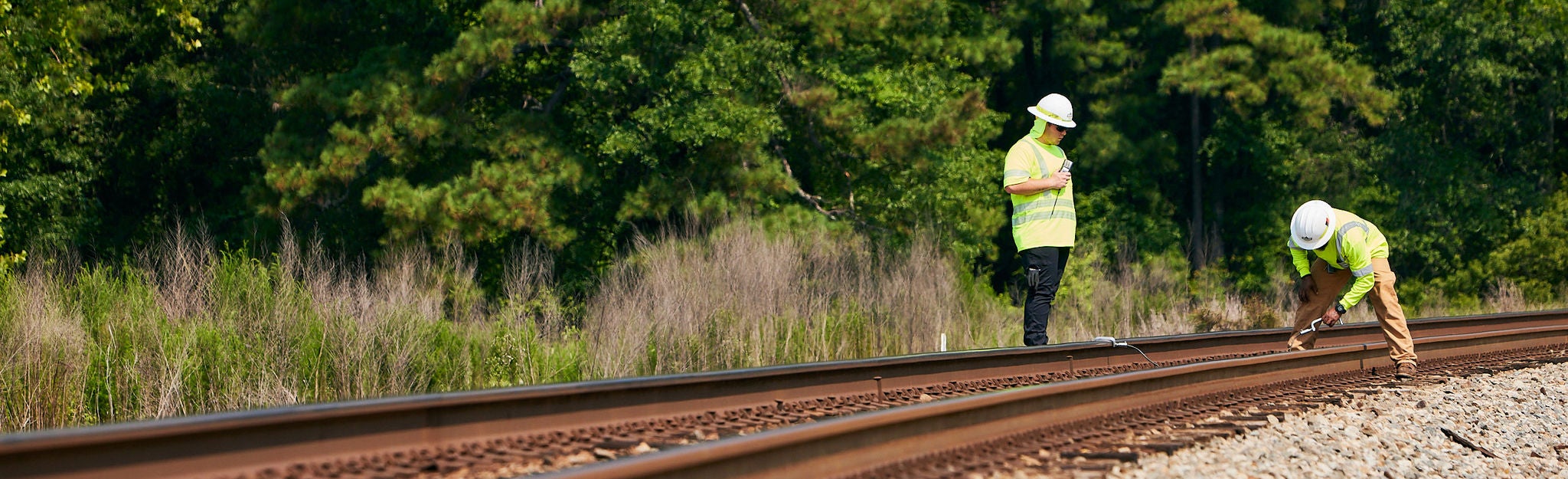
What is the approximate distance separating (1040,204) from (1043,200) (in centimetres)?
3

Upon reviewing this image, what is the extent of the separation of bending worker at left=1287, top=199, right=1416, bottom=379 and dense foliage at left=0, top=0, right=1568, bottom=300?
736cm

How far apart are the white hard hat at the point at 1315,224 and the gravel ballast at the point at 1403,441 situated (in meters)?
1.20

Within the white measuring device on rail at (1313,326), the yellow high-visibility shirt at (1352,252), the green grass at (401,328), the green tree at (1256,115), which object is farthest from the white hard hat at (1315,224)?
the green tree at (1256,115)

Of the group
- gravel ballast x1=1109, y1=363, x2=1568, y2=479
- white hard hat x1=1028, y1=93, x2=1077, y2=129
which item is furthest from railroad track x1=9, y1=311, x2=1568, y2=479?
white hard hat x1=1028, y1=93, x2=1077, y2=129

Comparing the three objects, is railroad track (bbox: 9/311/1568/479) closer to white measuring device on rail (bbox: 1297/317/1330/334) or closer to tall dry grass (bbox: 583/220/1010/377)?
white measuring device on rail (bbox: 1297/317/1330/334)

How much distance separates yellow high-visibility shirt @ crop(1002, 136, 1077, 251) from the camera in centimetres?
1028

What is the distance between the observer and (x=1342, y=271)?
1050cm

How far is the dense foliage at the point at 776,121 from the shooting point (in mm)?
21891

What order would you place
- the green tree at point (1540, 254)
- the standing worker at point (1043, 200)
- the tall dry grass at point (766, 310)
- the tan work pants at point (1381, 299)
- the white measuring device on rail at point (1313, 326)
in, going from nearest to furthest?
the standing worker at point (1043, 200)
the tan work pants at point (1381, 299)
the white measuring device on rail at point (1313, 326)
the tall dry grass at point (766, 310)
the green tree at point (1540, 254)

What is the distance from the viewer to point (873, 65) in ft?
79.6

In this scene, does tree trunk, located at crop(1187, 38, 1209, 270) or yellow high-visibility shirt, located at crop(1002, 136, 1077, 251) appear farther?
tree trunk, located at crop(1187, 38, 1209, 270)

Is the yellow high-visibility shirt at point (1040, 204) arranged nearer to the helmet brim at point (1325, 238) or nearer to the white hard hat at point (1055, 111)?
the white hard hat at point (1055, 111)

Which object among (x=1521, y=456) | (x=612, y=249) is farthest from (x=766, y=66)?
(x=1521, y=456)

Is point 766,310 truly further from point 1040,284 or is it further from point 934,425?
point 934,425
